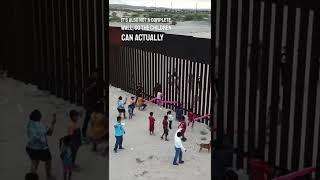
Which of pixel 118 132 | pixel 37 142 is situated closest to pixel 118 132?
pixel 118 132

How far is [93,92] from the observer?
7.57m

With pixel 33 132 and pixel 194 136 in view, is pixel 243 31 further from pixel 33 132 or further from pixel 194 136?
pixel 194 136

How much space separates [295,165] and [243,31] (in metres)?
2.38

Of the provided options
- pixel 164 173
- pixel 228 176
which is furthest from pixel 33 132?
pixel 164 173

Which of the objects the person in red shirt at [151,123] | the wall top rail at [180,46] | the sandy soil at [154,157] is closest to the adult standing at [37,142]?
the sandy soil at [154,157]

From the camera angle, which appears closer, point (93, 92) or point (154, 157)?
point (93, 92)

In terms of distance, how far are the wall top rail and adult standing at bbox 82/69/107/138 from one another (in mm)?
6144

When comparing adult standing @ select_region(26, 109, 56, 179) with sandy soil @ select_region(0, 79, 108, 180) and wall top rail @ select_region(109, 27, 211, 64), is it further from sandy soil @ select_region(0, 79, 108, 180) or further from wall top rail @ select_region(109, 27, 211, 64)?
wall top rail @ select_region(109, 27, 211, 64)

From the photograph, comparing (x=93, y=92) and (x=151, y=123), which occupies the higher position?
(x=93, y=92)

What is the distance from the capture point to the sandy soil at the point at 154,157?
8484 millimetres

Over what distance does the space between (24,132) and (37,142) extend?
5.73 ft

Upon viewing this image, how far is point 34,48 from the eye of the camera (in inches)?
374

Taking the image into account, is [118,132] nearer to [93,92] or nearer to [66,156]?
[93,92]

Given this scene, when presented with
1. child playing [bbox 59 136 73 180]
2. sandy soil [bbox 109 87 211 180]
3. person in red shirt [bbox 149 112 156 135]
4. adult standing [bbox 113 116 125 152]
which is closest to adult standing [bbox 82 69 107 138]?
child playing [bbox 59 136 73 180]
